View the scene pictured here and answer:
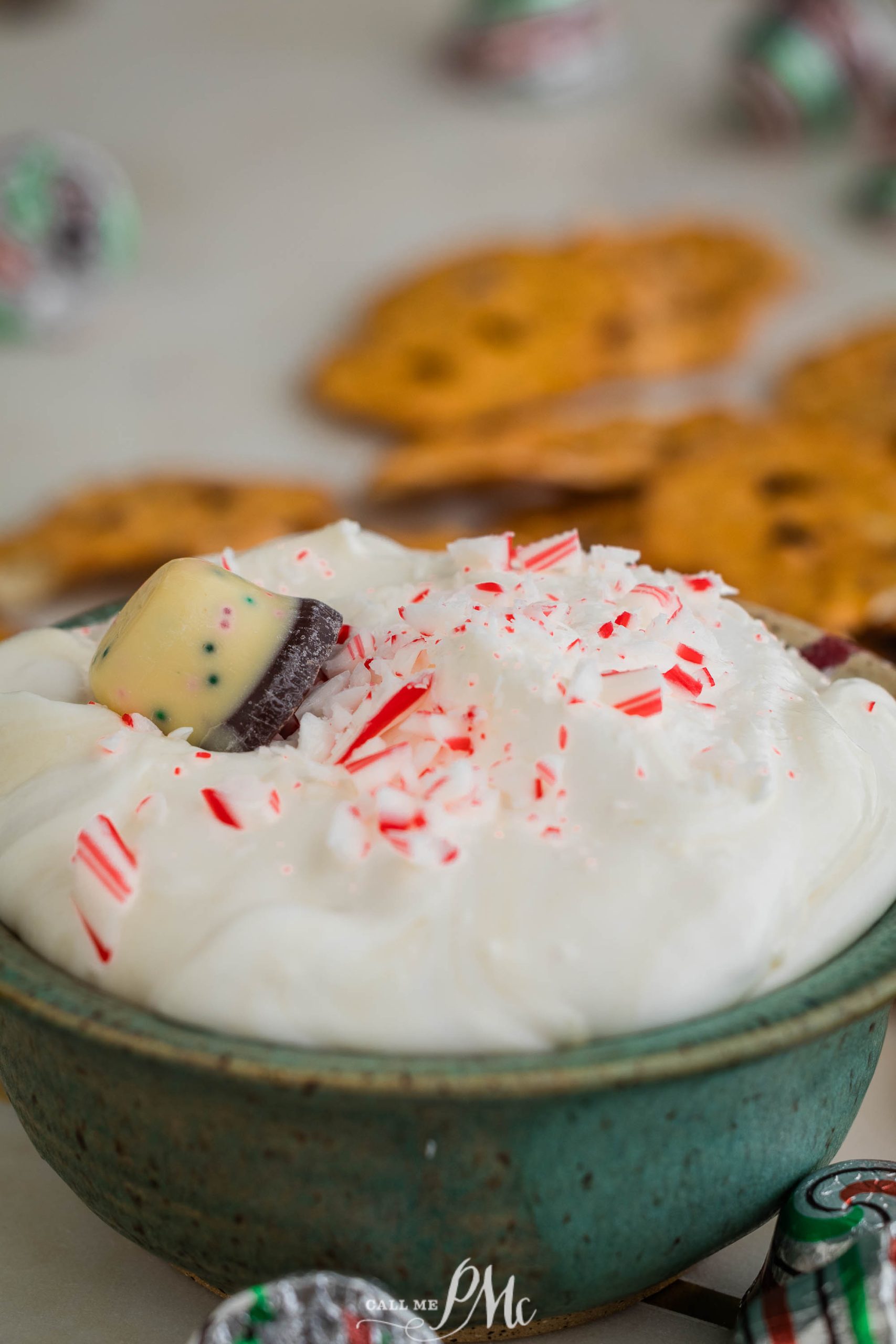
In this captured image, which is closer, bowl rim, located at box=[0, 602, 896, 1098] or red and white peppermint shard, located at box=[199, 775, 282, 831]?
bowl rim, located at box=[0, 602, 896, 1098]

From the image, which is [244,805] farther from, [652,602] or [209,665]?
[652,602]

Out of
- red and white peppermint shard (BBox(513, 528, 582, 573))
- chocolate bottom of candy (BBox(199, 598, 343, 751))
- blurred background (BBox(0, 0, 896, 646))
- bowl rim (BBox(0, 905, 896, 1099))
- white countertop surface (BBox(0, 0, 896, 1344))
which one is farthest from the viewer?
white countertop surface (BBox(0, 0, 896, 1344))

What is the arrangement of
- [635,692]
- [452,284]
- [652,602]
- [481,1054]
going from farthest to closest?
1. [452,284]
2. [652,602]
3. [635,692]
4. [481,1054]

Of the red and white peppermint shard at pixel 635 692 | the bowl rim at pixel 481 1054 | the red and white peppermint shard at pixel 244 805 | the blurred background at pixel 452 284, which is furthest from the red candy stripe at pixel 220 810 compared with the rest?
the blurred background at pixel 452 284

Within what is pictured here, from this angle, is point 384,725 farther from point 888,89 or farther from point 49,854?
point 888,89

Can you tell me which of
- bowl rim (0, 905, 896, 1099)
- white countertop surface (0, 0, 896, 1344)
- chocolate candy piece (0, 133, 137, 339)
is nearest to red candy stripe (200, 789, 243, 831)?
bowl rim (0, 905, 896, 1099)

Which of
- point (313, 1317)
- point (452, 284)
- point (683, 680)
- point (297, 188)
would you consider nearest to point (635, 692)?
point (683, 680)

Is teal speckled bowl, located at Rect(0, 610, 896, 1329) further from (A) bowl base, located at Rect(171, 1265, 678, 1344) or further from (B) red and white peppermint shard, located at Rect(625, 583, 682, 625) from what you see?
(B) red and white peppermint shard, located at Rect(625, 583, 682, 625)
